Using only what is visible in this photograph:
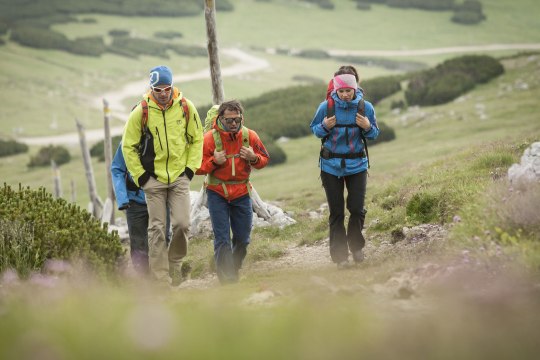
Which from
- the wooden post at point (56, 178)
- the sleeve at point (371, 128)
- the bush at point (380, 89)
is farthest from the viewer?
the bush at point (380, 89)

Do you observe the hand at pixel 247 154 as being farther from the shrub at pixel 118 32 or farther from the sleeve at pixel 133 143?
the shrub at pixel 118 32

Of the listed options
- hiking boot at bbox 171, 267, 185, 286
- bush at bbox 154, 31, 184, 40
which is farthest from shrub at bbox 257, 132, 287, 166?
bush at bbox 154, 31, 184, 40

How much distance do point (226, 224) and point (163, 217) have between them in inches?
30.9

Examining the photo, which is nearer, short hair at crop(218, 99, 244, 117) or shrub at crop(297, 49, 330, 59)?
short hair at crop(218, 99, 244, 117)

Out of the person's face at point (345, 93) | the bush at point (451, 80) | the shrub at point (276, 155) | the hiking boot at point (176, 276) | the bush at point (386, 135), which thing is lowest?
the shrub at point (276, 155)

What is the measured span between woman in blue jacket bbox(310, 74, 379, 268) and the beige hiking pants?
5.60 feet

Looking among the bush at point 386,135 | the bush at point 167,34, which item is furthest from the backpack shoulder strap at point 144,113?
the bush at point 167,34

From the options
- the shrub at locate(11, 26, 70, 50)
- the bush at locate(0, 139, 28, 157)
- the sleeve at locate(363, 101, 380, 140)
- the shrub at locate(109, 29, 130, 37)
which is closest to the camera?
the sleeve at locate(363, 101, 380, 140)

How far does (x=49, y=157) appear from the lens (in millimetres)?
33656

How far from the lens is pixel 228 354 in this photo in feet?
12.6

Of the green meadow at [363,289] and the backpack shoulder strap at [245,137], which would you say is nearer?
the green meadow at [363,289]

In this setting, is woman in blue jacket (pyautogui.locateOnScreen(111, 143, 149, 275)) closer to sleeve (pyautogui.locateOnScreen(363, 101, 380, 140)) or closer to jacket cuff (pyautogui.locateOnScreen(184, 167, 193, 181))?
jacket cuff (pyautogui.locateOnScreen(184, 167, 193, 181))

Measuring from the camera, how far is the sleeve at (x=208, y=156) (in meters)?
8.32

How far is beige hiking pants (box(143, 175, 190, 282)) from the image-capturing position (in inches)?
337
